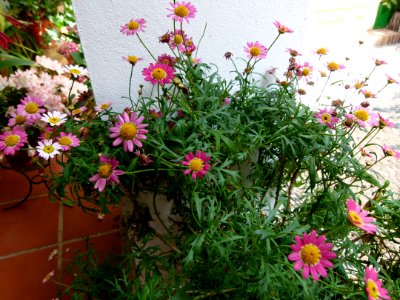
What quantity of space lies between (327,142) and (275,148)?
18 cm

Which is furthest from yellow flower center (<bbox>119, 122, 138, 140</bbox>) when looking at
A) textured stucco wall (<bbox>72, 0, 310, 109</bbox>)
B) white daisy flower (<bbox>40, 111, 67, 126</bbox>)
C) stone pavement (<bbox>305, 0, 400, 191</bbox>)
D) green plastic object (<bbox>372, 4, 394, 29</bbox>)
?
green plastic object (<bbox>372, 4, 394, 29</bbox>)

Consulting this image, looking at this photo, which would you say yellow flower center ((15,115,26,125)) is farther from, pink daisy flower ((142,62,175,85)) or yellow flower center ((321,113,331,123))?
yellow flower center ((321,113,331,123))

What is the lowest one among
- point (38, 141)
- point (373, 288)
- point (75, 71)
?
point (373, 288)

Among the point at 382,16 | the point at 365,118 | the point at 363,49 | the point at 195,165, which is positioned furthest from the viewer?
the point at 382,16

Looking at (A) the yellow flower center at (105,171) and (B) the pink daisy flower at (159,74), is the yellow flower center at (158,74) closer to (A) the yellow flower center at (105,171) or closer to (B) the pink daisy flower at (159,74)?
(B) the pink daisy flower at (159,74)

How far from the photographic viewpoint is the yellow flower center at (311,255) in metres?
0.56

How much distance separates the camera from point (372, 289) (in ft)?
1.79

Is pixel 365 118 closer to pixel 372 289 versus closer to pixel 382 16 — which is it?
pixel 372 289

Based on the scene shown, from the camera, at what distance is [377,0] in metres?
3.69

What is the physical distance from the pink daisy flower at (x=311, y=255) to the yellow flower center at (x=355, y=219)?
0.20 feet

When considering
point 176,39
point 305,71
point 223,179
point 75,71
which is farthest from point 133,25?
point 305,71

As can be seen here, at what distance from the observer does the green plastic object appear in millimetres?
3673

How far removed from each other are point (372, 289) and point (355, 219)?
0.12m

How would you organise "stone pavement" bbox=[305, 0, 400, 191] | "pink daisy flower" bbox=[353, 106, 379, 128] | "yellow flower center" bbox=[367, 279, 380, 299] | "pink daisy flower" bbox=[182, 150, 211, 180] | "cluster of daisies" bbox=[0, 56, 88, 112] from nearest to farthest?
"yellow flower center" bbox=[367, 279, 380, 299]
"pink daisy flower" bbox=[182, 150, 211, 180]
"pink daisy flower" bbox=[353, 106, 379, 128]
"cluster of daisies" bbox=[0, 56, 88, 112]
"stone pavement" bbox=[305, 0, 400, 191]
